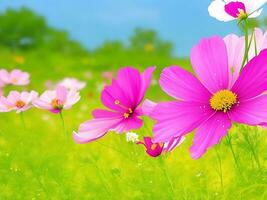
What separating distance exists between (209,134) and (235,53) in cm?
23

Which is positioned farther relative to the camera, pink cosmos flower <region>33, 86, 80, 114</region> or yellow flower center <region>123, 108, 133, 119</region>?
pink cosmos flower <region>33, 86, 80, 114</region>

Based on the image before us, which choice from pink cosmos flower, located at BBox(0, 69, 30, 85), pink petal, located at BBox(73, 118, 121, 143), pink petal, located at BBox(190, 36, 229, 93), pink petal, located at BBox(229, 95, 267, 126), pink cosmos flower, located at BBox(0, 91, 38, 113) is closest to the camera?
pink petal, located at BBox(229, 95, 267, 126)

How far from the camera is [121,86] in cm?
126

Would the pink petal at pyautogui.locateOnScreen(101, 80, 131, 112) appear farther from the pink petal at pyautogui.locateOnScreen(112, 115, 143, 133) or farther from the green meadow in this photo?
the green meadow

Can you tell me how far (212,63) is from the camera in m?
1.11

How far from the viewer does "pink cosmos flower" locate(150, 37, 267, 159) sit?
101 centimetres

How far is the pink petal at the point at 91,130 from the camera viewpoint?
1.19 m

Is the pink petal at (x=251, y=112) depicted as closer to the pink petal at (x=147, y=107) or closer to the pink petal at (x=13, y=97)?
the pink petal at (x=147, y=107)

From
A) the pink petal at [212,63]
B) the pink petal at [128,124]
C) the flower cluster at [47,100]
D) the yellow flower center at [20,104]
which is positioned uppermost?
the pink petal at [212,63]

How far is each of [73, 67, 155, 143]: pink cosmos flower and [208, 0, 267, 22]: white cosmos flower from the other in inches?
7.7

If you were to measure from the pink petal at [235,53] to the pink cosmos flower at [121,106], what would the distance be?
17cm

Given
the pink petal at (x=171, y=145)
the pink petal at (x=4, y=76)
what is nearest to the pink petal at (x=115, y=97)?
the pink petal at (x=171, y=145)

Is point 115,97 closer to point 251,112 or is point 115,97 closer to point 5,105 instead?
point 251,112

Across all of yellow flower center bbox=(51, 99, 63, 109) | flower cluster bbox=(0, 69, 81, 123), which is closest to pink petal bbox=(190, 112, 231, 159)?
flower cluster bbox=(0, 69, 81, 123)
